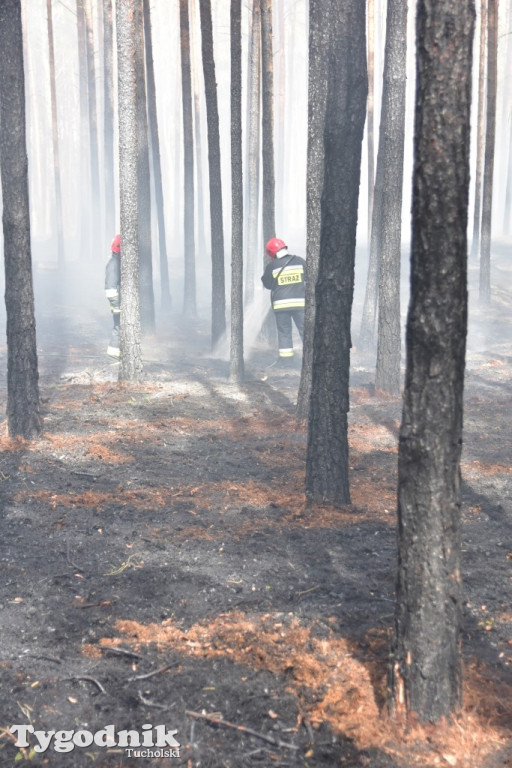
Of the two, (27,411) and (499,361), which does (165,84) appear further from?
A: (27,411)

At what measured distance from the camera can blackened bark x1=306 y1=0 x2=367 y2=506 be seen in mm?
6363

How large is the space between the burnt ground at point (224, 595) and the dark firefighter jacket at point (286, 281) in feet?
11.8

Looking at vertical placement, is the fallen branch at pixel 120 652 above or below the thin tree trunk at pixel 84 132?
below

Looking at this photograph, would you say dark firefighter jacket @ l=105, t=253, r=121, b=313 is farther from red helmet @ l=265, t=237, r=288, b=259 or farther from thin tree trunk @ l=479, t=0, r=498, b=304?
thin tree trunk @ l=479, t=0, r=498, b=304

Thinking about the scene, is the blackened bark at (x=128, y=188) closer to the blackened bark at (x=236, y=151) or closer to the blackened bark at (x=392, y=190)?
the blackened bark at (x=236, y=151)

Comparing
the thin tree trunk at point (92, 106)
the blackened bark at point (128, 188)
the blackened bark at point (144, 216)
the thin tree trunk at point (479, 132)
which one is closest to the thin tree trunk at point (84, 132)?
the thin tree trunk at point (92, 106)

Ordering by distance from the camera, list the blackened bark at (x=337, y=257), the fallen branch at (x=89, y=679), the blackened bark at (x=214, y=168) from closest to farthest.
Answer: the fallen branch at (x=89, y=679), the blackened bark at (x=337, y=257), the blackened bark at (x=214, y=168)

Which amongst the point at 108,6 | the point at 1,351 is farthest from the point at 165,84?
the point at 1,351

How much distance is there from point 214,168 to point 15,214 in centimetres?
730

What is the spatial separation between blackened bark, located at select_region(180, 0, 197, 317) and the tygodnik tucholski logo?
16307mm

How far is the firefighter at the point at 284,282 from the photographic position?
12.6m

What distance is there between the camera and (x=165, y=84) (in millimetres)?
62844

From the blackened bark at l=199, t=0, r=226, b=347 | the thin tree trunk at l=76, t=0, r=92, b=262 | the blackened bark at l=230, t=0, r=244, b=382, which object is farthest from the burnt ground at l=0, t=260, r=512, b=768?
the thin tree trunk at l=76, t=0, r=92, b=262

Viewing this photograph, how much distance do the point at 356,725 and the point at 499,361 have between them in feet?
40.5
